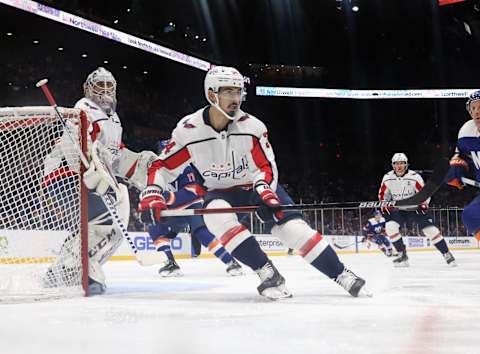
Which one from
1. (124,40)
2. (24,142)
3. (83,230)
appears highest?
(124,40)

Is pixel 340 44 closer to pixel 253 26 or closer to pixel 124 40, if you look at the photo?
pixel 253 26

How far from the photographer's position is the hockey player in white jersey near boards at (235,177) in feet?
8.56

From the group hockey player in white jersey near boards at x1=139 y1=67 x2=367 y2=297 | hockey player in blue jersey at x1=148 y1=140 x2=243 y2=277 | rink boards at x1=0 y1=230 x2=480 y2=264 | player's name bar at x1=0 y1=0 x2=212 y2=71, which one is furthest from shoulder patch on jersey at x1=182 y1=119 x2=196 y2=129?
player's name bar at x1=0 y1=0 x2=212 y2=71

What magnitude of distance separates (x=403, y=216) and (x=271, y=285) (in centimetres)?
410

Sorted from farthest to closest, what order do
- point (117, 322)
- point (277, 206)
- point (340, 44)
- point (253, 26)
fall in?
point (340, 44)
point (253, 26)
point (277, 206)
point (117, 322)

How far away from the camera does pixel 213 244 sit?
4445mm

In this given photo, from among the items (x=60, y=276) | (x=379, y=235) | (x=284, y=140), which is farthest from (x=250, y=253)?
(x=284, y=140)

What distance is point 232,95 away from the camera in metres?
2.75

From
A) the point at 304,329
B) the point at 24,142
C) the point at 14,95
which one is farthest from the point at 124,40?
the point at 304,329

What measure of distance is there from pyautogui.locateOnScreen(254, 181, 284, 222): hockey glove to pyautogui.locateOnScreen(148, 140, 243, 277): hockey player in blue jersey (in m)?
1.82

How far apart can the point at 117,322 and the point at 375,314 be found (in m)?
0.79

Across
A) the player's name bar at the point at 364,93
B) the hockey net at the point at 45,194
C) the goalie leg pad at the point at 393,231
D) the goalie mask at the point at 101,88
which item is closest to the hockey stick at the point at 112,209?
the hockey net at the point at 45,194

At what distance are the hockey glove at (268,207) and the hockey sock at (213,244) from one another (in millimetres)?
1756

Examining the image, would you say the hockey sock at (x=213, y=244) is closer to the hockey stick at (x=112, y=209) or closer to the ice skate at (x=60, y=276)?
the hockey stick at (x=112, y=209)
